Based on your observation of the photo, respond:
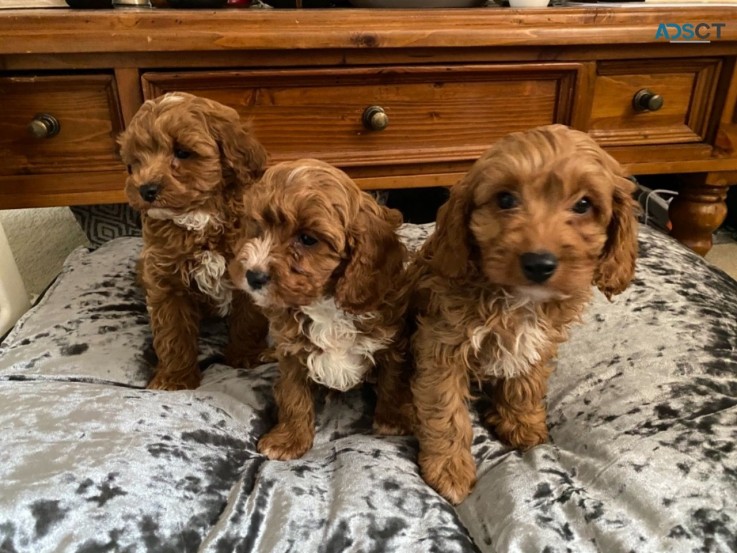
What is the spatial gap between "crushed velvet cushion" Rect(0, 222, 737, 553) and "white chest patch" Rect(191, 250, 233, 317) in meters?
0.30

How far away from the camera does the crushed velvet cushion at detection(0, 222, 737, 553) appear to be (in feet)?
4.41

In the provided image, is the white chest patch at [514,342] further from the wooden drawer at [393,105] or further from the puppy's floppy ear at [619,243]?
the wooden drawer at [393,105]

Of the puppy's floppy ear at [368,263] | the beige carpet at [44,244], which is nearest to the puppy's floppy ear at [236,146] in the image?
the puppy's floppy ear at [368,263]

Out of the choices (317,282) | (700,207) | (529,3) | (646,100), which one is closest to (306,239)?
(317,282)

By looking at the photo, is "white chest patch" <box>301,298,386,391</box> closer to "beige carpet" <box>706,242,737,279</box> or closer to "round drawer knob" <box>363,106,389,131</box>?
"round drawer knob" <box>363,106,389,131</box>

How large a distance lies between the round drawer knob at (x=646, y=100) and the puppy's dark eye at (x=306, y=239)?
199cm

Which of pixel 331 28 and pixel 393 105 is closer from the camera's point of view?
pixel 331 28

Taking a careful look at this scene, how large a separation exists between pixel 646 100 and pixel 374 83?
4.17ft

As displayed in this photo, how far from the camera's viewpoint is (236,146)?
76.1 inches

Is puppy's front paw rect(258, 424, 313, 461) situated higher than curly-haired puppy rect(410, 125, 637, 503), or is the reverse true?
curly-haired puppy rect(410, 125, 637, 503)

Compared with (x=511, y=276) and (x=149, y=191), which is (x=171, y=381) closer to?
(x=149, y=191)

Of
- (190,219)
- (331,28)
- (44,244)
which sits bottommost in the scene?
(44,244)

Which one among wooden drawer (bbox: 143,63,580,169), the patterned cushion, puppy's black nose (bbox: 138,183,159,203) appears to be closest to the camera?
puppy's black nose (bbox: 138,183,159,203)

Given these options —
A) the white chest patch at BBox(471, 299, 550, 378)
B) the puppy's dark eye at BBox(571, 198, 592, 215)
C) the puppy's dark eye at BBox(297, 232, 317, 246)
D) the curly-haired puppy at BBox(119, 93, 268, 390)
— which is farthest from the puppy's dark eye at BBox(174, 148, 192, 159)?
the puppy's dark eye at BBox(571, 198, 592, 215)
